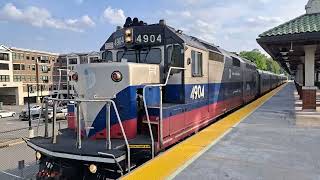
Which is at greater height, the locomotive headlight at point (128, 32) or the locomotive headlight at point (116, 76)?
the locomotive headlight at point (128, 32)

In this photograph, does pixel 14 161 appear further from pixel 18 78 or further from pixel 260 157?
pixel 18 78

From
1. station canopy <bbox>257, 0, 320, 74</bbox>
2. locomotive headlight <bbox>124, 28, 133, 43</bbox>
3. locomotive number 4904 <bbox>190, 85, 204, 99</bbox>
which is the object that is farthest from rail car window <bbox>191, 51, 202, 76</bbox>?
station canopy <bbox>257, 0, 320, 74</bbox>

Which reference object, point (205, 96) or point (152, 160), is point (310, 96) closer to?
point (205, 96)

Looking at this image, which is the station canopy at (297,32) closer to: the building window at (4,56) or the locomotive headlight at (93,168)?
the locomotive headlight at (93,168)

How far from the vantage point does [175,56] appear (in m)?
7.92

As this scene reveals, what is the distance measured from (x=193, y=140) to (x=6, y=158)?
1344cm

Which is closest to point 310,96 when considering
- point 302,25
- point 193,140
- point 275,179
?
point 302,25

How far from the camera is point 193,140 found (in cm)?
792

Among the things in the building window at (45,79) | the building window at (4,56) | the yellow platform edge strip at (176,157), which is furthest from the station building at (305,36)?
the building window at (45,79)

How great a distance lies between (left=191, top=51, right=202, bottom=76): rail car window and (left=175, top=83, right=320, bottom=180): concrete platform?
195 cm

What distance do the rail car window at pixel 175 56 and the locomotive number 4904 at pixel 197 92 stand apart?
1101 mm

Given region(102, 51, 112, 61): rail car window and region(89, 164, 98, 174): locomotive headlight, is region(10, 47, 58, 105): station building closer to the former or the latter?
region(102, 51, 112, 61): rail car window

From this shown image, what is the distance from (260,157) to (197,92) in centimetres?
311

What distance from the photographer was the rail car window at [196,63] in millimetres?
8531
